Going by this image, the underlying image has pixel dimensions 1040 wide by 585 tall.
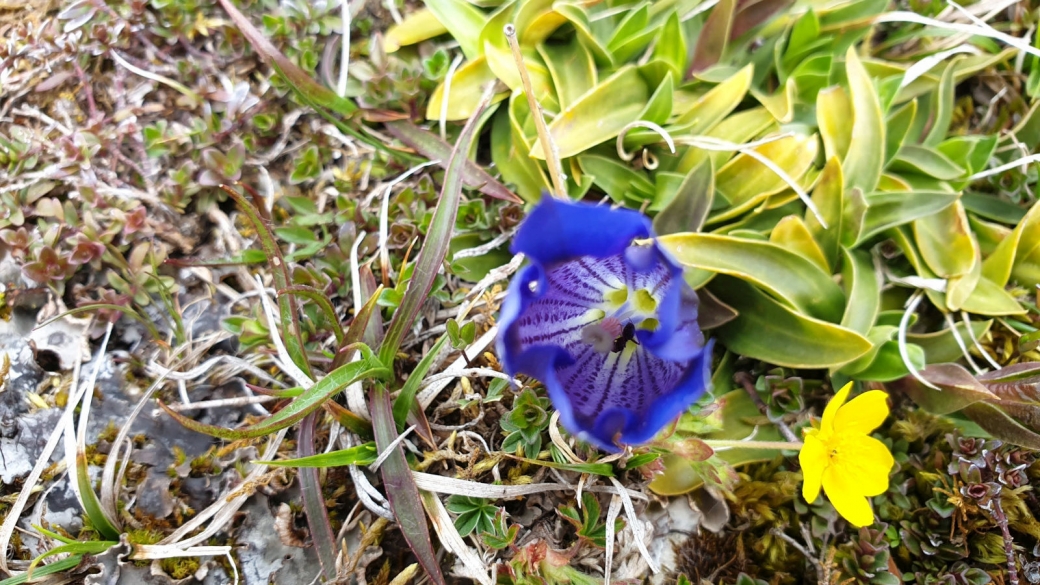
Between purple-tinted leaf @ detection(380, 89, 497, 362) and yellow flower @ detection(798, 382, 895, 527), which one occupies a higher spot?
purple-tinted leaf @ detection(380, 89, 497, 362)

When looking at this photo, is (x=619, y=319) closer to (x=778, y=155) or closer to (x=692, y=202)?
(x=692, y=202)

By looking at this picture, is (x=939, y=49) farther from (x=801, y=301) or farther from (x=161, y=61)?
(x=161, y=61)

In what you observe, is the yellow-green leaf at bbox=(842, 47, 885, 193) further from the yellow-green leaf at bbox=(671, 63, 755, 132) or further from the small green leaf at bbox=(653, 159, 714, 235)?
the small green leaf at bbox=(653, 159, 714, 235)

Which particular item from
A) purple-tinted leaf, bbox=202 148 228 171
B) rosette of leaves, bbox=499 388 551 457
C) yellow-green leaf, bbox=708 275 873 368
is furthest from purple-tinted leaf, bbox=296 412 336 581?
yellow-green leaf, bbox=708 275 873 368

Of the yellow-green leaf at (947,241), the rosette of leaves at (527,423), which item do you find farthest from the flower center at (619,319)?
the yellow-green leaf at (947,241)

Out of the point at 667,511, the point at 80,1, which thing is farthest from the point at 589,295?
the point at 80,1

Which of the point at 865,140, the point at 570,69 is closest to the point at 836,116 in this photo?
the point at 865,140

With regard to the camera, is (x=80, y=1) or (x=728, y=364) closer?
(x=728, y=364)

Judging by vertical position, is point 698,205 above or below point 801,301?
above
